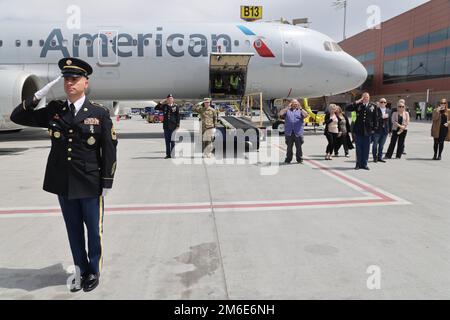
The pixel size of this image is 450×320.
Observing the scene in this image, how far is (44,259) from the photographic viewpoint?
11.7 feet

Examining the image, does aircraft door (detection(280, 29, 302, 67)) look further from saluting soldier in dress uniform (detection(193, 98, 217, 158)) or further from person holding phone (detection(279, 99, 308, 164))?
person holding phone (detection(279, 99, 308, 164))

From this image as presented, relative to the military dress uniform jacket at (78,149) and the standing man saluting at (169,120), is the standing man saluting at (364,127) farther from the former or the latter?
the military dress uniform jacket at (78,149)

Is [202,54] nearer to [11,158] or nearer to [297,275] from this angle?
[11,158]

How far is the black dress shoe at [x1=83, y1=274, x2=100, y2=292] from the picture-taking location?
2.95 m

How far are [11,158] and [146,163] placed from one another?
3984 mm

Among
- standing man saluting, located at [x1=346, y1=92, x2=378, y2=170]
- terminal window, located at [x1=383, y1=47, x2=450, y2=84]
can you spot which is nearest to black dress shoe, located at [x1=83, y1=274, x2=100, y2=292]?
standing man saluting, located at [x1=346, y1=92, x2=378, y2=170]

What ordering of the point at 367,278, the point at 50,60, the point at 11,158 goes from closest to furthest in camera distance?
1. the point at 367,278
2. the point at 11,158
3. the point at 50,60

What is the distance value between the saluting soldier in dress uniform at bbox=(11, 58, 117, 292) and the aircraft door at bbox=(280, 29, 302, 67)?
40.6 feet

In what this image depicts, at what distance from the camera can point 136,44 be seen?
1393 centimetres

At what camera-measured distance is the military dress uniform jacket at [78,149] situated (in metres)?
2.87

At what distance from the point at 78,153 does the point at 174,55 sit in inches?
468

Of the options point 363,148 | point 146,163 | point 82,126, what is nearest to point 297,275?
point 82,126

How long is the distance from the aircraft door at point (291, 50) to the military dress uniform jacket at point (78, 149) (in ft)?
40.8

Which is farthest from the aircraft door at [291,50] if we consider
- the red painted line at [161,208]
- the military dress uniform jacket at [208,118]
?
the red painted line at [161,208]
